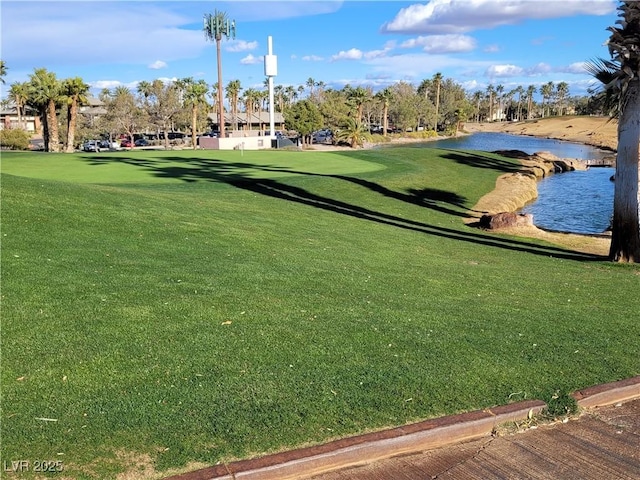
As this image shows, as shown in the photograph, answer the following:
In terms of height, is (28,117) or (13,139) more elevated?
(28,117)

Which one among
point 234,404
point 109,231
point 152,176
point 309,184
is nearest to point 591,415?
point 234,404

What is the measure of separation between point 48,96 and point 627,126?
48564 millimetres

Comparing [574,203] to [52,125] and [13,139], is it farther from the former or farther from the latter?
[13,139]

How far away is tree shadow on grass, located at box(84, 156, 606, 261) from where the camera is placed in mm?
17703

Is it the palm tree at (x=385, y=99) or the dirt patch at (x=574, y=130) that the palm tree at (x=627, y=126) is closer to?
the dirt patch at (x=574, y=130)

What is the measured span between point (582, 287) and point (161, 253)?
7764 mm

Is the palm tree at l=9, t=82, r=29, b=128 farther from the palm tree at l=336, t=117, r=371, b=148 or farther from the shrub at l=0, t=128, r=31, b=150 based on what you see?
the palm tree at l=336, t=117, r=371, b=148

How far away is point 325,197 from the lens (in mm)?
23656

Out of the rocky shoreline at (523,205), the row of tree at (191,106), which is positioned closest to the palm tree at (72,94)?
the row of tree at (191,106)

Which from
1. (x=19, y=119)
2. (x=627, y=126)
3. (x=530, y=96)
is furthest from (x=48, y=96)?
(x=530, y=96)

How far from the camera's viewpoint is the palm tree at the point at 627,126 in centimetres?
1349

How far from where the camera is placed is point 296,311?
702 cm

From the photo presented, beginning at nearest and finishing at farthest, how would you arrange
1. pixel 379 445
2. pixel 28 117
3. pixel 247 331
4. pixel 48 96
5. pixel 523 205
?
1. pixel 379 445
2. pixel 247 331
3. pixel 523 205
4. pixel 48 96
5. pixel 28 117

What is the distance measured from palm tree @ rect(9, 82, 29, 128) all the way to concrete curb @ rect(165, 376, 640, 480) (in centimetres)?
5396
